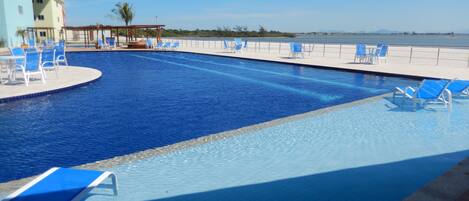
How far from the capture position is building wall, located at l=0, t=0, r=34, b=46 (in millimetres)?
22516

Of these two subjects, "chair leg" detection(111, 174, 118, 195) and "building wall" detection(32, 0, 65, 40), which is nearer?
"chair leg" detection(111, 174, 118, 195)

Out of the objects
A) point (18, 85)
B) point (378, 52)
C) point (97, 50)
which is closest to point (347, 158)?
point (18, 85)

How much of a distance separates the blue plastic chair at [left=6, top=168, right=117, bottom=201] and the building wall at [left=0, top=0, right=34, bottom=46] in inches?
957

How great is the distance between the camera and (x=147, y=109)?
638 cm

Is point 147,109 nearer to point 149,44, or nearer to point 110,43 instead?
point 149,44

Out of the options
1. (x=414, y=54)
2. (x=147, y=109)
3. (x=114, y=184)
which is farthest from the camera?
(x=414, y=54)

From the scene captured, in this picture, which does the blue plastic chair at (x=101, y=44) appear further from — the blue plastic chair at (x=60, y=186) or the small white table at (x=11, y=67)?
the blue plastic chair at (x=60, y=186)

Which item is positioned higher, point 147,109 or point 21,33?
point 21,33

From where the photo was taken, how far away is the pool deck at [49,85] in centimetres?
685

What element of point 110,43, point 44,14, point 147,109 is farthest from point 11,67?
point 44,14

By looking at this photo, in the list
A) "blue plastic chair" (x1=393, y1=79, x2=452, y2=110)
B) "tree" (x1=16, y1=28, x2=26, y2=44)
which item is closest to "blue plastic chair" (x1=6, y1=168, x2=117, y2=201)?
"blue plastic chair" (x1=393, y1=79, x2=452, y2=110)

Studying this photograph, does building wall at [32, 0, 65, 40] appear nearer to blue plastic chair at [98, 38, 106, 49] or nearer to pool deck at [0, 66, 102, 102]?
blue plastic chair at [98, 38, 106, 49]

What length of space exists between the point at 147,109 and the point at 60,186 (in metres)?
4.06

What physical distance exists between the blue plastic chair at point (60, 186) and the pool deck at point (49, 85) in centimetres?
495
